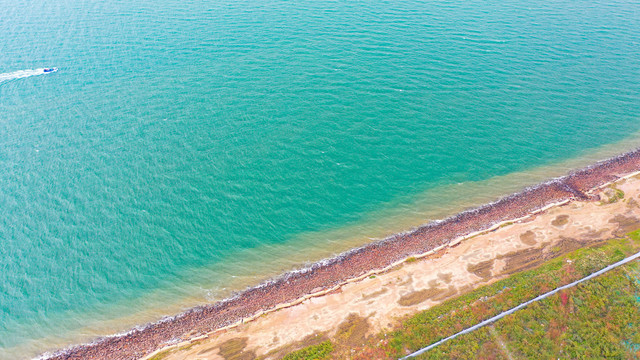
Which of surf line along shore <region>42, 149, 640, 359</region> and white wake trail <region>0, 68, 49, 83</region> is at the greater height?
white wake trail <region>0, 68, 49, 83</region>

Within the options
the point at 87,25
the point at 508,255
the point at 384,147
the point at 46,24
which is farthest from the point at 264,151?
A: the point at 46,24

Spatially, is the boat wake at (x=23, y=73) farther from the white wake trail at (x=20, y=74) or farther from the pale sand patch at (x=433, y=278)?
the pale sand patch at (x=433, y=278)

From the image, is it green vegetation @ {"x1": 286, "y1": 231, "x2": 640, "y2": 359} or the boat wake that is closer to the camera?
green vegetation @ {"x1": 286, "y1": 231, "x2": 640, "y2": 359}

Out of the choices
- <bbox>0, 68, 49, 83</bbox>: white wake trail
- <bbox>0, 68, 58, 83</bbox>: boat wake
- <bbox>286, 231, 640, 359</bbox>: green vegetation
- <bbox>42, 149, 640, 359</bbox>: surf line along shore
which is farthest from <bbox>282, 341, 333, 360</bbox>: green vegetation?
<bbox>0, 68, 49, 83</bbox>: white wake trail

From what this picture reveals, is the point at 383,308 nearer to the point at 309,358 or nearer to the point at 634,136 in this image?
the point at 309,358

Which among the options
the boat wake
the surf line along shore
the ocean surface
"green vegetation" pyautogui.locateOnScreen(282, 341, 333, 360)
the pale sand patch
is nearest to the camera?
"green vegetation" pyautogui.locateOnScreen(282, 341, 333, 360)

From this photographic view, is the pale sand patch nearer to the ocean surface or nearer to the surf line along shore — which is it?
the surf line along shore

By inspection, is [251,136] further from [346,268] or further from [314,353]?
[314,353]
